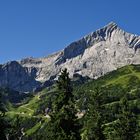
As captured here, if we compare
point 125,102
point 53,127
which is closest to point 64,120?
point 53,127

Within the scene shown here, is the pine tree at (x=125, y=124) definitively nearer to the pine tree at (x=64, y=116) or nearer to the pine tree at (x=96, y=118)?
the pine tree at (x=96, y=118)

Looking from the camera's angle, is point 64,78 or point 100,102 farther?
point 100,102

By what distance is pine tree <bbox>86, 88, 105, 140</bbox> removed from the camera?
63250mm

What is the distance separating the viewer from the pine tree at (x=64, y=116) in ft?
169

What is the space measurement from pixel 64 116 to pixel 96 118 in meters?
12.9

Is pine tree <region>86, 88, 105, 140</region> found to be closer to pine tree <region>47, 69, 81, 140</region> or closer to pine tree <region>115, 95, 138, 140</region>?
pine tree <region>115, 95, 138, 140</region>

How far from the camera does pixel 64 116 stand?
51.6 metres

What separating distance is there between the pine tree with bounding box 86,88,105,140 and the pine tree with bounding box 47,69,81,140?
1047 cm

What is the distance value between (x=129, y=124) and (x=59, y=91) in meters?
21.2

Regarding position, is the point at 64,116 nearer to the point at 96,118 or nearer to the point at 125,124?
the point at 96,118

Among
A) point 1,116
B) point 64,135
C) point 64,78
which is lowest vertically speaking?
point 64,135

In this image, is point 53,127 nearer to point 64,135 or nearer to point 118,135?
point 64,135

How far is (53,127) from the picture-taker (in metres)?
52.5

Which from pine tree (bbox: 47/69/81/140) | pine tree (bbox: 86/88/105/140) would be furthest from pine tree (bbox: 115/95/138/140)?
pine tree (bbox: 47/69/81/140)
